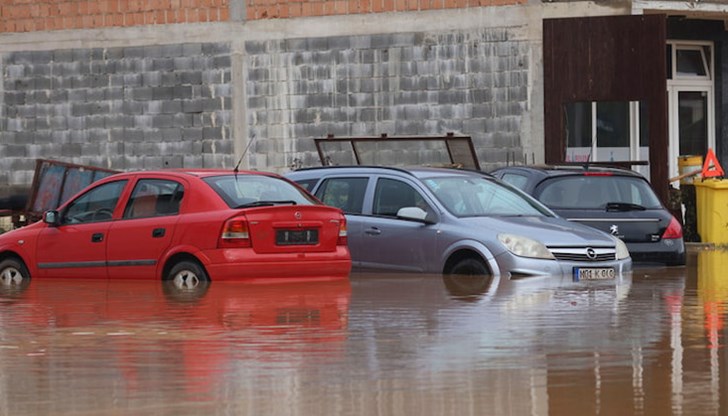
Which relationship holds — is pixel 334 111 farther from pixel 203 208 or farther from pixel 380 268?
Result: pixel 203 208

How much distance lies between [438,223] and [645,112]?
12.9 m

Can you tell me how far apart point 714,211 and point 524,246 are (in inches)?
390

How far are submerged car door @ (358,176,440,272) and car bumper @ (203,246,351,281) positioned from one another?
3.93 ft

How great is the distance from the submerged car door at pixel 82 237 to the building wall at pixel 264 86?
39.3ft

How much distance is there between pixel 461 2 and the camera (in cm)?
2797

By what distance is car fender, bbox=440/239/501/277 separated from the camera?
1592cm

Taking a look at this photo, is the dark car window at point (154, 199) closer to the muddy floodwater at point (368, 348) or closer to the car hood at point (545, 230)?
the muddy floodwater at point (368, 348)

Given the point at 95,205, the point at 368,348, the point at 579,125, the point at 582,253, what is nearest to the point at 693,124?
the point at 579,125

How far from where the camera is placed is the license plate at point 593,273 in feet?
52.9

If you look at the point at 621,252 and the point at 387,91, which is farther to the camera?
the point at 387,91

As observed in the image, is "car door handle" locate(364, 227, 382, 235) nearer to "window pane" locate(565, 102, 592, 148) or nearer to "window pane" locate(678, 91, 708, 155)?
"window pane" locate(565, 102, 592, 148)

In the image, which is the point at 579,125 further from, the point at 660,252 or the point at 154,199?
the point at 154,199

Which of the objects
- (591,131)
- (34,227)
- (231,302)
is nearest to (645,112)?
(591,131)

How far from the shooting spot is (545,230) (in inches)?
640
